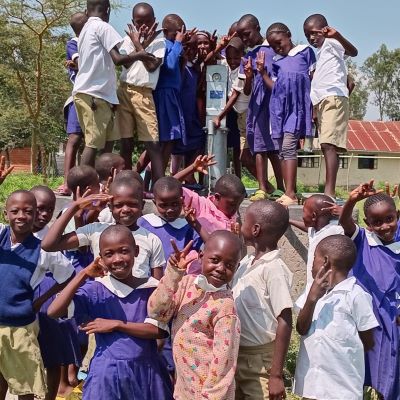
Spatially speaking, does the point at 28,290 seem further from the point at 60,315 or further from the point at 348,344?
the point at 348,344

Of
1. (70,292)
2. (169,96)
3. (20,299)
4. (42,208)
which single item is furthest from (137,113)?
(70,292)

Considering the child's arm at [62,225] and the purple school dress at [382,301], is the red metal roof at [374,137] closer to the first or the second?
the purple school dress at [382,301]

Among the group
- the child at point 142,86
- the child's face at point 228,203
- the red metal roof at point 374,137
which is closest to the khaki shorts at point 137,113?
the child at point 142,86

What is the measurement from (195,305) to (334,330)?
0.65 m

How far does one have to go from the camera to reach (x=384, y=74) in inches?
1939

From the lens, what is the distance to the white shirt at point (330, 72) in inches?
193

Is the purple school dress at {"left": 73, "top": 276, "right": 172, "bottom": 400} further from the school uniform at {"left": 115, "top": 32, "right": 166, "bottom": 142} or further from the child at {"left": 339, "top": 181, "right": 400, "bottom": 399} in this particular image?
the school uniform at {"left": 115, "top": 32, "right": 166, "bottom": 142}

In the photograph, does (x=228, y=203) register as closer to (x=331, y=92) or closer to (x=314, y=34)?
(x=331, y=92)

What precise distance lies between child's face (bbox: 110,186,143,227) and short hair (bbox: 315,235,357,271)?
3.17ft

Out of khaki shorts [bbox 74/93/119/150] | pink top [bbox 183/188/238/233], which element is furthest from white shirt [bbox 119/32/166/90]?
pink top [bbox 183/188/238/233]

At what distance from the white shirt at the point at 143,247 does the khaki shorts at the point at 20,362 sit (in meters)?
0.54

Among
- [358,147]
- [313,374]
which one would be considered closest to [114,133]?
[313,374]

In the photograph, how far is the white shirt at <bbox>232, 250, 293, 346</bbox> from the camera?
2.85 m

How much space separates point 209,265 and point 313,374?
2.30ft
